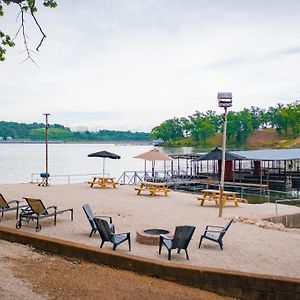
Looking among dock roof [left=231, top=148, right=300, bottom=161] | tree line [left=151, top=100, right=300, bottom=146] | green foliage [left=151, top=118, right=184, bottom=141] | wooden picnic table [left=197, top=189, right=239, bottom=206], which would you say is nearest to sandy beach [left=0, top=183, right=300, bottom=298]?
wooden picnic table [left=197, top=189, right=239, bottom=206]

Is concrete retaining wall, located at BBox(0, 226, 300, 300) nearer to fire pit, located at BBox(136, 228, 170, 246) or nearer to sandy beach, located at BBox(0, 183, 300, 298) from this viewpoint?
sandy beach, located at BBox(0, 183, 300, 298)

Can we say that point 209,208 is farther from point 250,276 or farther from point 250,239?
point 250,276

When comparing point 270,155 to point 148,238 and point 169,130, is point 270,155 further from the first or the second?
point 169,130

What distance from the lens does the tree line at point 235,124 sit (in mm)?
101675

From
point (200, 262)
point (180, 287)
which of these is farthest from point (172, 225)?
point (180, 287)

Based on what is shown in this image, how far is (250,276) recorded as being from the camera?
6234 millimetres

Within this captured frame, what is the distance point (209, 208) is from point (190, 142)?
114 meters

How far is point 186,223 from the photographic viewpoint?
1142 centimetres

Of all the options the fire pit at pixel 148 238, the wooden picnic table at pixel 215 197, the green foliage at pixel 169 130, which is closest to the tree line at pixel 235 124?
the green foliage at pixel 169 130

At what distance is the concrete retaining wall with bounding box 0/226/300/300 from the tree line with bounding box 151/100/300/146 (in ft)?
314

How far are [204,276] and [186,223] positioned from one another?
4.94 m

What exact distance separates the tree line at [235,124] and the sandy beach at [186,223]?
286 feet

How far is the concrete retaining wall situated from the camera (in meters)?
6.09

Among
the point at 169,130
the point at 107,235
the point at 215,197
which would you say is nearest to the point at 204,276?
the point at 107,235
